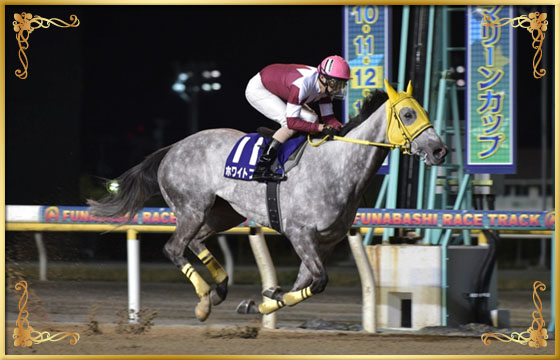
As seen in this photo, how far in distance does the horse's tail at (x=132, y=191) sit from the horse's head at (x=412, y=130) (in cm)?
145

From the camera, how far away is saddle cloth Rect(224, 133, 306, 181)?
4.77m

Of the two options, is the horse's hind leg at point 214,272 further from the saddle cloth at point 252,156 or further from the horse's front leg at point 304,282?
the saddle cloth at point 252,156

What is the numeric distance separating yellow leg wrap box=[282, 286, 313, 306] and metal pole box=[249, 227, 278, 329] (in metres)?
1.01

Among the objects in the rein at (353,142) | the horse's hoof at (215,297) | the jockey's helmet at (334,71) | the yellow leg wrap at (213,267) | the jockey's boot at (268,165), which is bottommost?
the horse's hoof at (215,297)

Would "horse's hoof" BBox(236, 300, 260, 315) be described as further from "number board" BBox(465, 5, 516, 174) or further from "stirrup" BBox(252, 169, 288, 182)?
"number board" BBox(465, 5, 516, 174)

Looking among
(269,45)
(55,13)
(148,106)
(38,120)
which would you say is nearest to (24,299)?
(55,13)

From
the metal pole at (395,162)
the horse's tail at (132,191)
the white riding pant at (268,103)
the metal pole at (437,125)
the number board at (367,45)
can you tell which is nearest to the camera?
the white riding pant at (268,103)

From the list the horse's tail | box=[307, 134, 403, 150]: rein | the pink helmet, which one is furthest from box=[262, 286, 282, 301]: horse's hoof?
the pink helmet

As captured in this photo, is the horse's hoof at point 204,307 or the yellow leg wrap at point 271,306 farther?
the horse's hoof at point 204,307

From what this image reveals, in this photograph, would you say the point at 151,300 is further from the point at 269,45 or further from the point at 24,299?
the point at 269,45

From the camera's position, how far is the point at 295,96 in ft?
15.3

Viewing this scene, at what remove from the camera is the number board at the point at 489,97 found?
19.2ft

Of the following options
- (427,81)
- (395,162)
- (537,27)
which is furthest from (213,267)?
(537,27)

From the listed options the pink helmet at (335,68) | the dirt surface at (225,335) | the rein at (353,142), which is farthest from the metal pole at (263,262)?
the pink helmet at (335,68)
